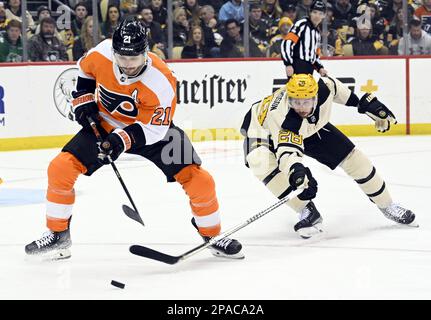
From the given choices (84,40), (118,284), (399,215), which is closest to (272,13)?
(84,40)

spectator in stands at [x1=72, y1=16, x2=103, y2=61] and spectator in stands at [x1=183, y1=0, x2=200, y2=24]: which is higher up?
spectator in stands at [x1=183, y1=0, x2=200, y2=24]

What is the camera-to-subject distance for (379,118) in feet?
17.9

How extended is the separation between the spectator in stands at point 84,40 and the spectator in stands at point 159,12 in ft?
1.86

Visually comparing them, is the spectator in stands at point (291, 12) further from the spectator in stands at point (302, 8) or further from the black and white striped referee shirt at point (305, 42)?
the black and white striped referee shirt at point (305, 42)

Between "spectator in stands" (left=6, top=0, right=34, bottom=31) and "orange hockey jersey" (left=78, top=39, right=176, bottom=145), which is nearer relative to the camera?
"orange hockey jersey" (left=78, top=39, right=176, bottom=145)

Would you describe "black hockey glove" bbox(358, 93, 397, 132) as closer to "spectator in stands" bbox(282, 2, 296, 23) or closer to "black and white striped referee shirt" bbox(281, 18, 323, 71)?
"black and white striped referee shirt" bbox(281, 18, 323, 71)

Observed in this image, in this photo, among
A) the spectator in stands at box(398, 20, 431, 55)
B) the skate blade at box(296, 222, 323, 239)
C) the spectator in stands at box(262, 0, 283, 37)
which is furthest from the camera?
the spectator in stands at box(398, 20, 431, 55)

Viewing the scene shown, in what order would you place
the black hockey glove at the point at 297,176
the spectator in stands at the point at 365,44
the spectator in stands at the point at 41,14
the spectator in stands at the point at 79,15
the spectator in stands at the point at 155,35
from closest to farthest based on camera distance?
the black hockey glove at the point at 297,176 < the spectator in stands at the point at 41,14 < the spectator in stands at the point at 79,15 < the spectator in stands at the point at 155,35 < the spectator in stands at the point at 365,44

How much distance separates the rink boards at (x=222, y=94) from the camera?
8.96m

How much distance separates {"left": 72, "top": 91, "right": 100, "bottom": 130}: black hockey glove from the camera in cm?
465

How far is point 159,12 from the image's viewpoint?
31.3 ft

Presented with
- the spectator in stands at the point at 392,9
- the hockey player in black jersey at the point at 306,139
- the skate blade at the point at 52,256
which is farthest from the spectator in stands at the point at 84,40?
the skate blade at the point at 52,256

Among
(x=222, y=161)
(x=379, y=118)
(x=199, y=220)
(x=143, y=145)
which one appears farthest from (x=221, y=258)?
(x=222, y=161)

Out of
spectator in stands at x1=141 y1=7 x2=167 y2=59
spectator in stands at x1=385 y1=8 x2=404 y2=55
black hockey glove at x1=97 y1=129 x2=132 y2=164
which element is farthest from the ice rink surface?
spectator in stands at x1=385 y1=8 x2=404 y2=55
